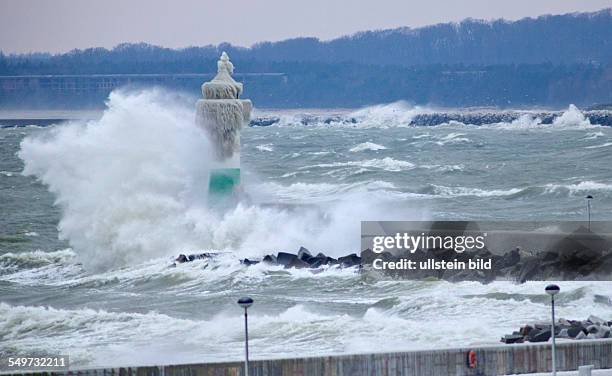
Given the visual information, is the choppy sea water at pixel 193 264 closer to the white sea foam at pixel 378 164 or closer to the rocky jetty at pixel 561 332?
the rocky jetty at pixel 561 332

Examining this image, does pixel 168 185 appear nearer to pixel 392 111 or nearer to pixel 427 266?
pixel 427 266

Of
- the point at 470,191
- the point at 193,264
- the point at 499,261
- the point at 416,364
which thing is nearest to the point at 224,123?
the point at 193,264

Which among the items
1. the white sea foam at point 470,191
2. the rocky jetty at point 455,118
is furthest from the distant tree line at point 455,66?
the white sea foam at point 470,191

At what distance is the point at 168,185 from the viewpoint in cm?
2428

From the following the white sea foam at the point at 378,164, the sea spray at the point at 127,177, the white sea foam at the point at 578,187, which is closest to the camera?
the sea spray at the point at 127,177

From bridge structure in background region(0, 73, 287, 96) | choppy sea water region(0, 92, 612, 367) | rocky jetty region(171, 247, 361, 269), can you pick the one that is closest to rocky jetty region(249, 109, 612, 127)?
bridge structure in background region(0, 73, 287, 96)

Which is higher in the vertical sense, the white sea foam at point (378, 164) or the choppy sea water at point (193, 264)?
the choppy sea water at point (193, 264)

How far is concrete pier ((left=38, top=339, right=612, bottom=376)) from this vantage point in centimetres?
1240

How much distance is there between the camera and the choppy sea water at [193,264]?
15914 mm

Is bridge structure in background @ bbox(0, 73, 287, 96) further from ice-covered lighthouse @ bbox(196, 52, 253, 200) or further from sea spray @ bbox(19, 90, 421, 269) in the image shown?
ice-covered lighthouse @ bbox(196, 52, 253, 200)

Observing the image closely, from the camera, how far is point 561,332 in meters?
14.3

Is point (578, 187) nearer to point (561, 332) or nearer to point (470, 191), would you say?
point (470, 191)

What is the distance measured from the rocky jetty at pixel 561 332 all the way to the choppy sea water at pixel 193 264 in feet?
2.36

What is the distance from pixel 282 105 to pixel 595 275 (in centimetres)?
7998
